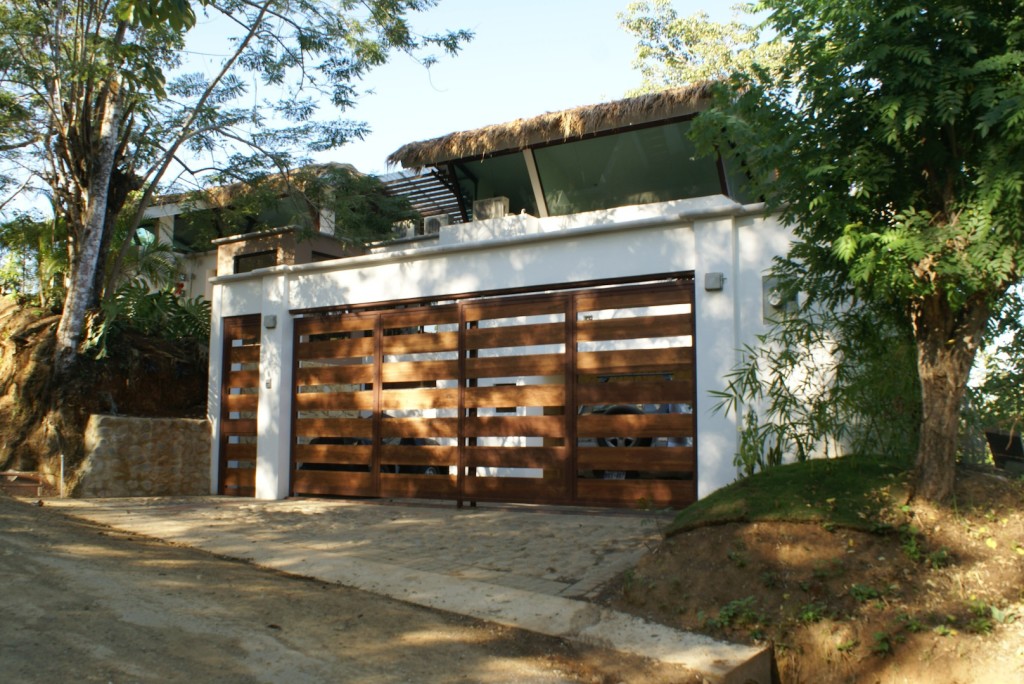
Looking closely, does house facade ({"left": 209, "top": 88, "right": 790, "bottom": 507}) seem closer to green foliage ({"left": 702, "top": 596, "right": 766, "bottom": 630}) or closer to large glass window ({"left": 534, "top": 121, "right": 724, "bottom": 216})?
large glass window ({"left": 534, "top": 121, "right": 724, "bottom": 216})

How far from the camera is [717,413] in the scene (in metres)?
8.05

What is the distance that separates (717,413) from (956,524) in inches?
126

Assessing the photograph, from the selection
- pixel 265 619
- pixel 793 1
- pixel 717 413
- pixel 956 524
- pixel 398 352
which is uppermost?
pixel 793 1

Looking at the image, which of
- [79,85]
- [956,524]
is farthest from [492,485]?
[79,85]

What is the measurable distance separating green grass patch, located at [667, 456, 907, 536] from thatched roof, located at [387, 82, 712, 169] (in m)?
8.12

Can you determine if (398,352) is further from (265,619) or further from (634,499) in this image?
(265,619)

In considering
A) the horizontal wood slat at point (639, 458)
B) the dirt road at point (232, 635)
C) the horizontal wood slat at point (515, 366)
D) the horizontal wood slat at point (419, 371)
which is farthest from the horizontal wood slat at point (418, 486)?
the dirt road at point (232, 635)

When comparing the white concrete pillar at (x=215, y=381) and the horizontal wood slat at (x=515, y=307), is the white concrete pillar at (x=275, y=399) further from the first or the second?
the horizontal wood slat at (x=515, y=307)

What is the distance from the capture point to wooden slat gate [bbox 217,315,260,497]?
1131cm

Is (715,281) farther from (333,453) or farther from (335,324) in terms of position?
(333,453)

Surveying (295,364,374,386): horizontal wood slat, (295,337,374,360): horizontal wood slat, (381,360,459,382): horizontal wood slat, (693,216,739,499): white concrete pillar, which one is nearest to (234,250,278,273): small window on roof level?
(295,337,374,360): horizontal wood slat

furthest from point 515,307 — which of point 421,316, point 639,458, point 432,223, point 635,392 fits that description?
point 432,223

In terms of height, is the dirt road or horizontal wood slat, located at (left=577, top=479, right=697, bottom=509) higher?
horizontal wood slat, located at (left=577, top=479, right=697, bottom=509)

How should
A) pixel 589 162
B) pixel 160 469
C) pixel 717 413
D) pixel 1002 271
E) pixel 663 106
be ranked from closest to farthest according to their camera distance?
pixel 1002 271
pixel 717 413
pixel 160 469
pixel 663 106
pixel 589 162
